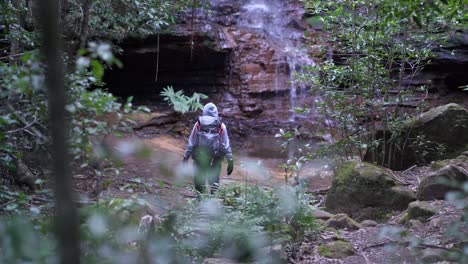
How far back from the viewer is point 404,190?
22.5ft

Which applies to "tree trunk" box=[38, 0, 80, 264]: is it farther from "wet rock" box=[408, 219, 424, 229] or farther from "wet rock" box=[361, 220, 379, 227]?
"wet rock" box=[361, 220, 379, 227]

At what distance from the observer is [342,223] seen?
600 cm

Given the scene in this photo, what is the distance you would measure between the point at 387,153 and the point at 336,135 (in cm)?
138

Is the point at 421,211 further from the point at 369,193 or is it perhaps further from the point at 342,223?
the point at 369,193

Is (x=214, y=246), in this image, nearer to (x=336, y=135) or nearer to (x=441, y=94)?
(x=336, y=135)

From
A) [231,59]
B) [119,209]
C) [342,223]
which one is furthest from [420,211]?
[231,59]

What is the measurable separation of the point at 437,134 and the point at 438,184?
104 inches

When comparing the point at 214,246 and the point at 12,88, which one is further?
the point at 214,246

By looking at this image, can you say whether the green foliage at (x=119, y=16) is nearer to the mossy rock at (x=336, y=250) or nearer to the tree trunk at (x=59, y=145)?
the mossy rock at (x=336, y=250)

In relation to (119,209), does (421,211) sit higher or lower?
lower

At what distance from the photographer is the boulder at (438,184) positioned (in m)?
6.13

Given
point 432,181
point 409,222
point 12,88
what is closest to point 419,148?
point 432,181

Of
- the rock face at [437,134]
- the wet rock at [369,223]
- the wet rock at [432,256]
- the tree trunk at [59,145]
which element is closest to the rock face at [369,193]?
the wet rock at [369,223]

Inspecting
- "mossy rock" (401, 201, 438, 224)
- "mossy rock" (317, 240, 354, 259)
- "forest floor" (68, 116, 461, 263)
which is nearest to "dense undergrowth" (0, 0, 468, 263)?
"forest floor" (68, 116, 461, 263)
